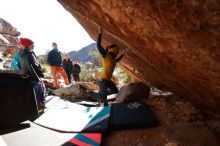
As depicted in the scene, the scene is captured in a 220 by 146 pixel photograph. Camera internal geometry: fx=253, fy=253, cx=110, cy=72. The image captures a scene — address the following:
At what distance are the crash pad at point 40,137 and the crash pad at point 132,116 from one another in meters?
0.65

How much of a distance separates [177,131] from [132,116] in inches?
53.4

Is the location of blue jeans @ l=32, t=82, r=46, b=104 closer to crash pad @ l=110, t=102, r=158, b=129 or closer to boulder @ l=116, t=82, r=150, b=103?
crash pad @ l=110, t=102, r=158, b=129

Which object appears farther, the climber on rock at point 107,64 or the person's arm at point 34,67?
the climber on rock at point 107,64

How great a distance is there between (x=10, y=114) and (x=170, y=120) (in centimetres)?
341

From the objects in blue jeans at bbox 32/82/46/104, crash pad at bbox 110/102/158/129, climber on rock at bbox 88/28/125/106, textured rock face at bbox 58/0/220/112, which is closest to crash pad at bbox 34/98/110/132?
crash pad at bbox 110/102/158/129

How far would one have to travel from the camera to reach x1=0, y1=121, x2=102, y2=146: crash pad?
4602 mm

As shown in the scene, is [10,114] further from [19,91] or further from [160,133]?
[160,133]

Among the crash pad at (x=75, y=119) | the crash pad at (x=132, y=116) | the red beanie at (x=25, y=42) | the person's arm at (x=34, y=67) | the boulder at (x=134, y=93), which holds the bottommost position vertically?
the crash pad at (x=75, y=119)

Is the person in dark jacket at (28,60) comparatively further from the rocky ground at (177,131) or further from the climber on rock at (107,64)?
the rocky ground at (177,131)

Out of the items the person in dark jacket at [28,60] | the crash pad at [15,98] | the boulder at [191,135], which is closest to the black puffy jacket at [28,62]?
the person in dark jacket at [28,60]

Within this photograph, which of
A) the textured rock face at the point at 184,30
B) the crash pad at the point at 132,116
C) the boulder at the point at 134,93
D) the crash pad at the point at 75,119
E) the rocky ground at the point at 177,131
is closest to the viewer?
the textured rock face at the point at 184,30

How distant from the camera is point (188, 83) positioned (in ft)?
17.9

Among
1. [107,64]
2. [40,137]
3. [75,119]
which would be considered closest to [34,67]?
[75,119]

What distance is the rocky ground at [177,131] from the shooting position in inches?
179
